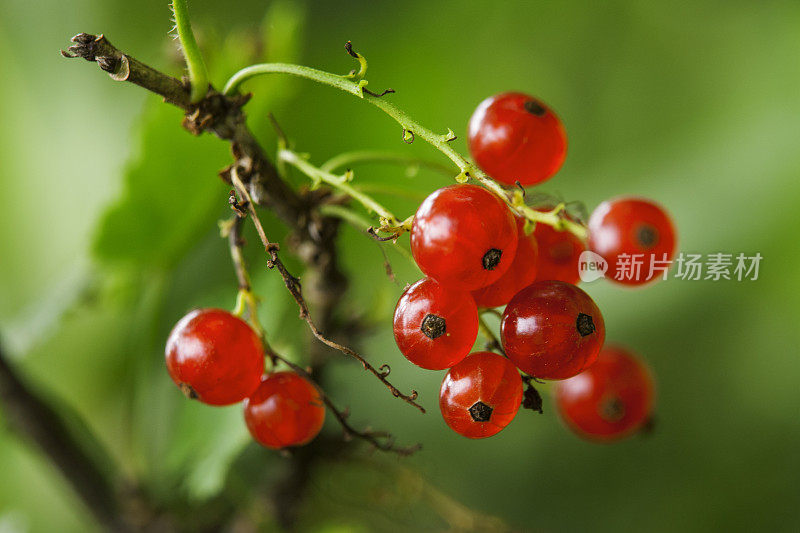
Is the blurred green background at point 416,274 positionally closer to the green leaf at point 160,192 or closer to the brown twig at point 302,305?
the green leaf at point 160,192

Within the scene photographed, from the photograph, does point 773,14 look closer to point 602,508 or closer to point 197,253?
point 602,508

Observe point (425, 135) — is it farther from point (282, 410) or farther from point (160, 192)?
point (160, 192)

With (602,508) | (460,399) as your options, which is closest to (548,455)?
(602,508)

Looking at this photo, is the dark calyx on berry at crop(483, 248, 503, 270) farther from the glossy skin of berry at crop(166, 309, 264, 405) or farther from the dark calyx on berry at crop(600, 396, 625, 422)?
the dark calyx on berry at crop(600, 396, 625, 422)

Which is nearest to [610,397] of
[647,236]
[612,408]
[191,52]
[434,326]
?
[612,408]

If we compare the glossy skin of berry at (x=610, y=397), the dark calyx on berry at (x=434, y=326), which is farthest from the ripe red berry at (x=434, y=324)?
the glossy skin of berry at (x=610, y=397)

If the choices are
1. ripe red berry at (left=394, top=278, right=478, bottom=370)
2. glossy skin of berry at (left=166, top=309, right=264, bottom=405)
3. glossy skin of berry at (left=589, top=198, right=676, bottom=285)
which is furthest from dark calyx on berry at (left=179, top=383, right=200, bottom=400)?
glossy skin of berry at (left=589, top=198, right=676, bottom=285)
